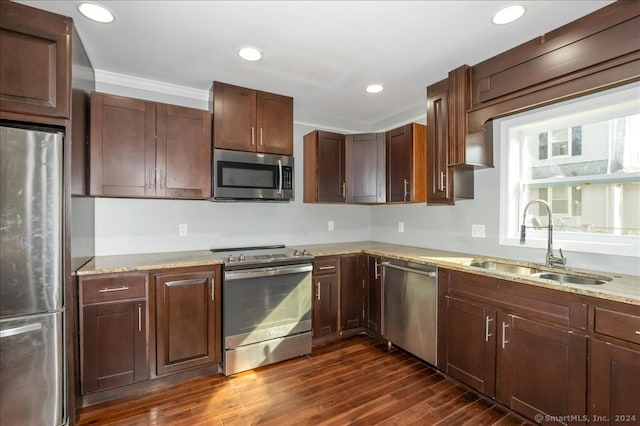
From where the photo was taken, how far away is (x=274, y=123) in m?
2.94

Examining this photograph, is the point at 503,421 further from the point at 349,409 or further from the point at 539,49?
the point at 539,49

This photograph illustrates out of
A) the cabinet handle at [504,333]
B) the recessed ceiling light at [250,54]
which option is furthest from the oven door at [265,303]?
the recessed ceiling light at [250,54]

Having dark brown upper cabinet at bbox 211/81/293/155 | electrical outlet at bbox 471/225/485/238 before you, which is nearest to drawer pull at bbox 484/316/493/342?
electrical outlet at bbox 471/225/485/238

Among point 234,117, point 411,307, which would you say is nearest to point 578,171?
point 411,307

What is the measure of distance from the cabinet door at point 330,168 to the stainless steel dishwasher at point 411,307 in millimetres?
942

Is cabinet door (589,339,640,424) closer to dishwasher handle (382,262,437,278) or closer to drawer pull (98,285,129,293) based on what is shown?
dishwasher handle (382,262,437,278)

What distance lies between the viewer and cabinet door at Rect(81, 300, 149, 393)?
204 cm

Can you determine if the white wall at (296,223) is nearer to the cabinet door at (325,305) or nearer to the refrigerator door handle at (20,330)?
the cabinet door at (325,305)

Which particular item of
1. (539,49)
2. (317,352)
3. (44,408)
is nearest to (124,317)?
(44,408)

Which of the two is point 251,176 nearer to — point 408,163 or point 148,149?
point 148,149

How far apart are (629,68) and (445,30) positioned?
1.00m

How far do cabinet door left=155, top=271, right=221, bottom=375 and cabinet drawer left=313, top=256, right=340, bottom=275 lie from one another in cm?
93

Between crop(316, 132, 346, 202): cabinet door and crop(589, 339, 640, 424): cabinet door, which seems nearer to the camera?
crop(589, 339, 640, 424): cabinet door

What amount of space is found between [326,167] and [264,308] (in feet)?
5.27
